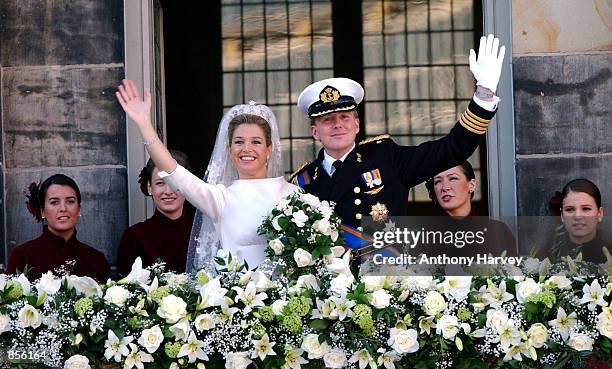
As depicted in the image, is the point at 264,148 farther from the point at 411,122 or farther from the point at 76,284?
the point at 411,122

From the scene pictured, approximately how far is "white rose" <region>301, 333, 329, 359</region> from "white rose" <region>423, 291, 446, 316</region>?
0.41 m

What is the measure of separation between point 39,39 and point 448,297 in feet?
11.0

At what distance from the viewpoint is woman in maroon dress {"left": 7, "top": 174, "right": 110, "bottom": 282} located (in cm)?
627

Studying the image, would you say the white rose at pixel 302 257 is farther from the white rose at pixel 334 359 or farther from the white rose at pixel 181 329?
the white rose at pixel 181 329

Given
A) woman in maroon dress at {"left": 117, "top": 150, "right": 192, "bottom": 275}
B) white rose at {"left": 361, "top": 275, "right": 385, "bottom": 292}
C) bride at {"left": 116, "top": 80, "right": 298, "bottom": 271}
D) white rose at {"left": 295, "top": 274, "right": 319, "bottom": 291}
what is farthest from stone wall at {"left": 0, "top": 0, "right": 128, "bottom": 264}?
white rose at {"left": 361, "top": 275, "right": 385, "bottom": 292}

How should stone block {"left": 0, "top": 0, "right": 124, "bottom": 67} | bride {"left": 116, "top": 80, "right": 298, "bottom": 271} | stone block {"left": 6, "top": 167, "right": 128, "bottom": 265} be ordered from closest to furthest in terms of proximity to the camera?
bride {"left": 116, "top": 80, "right": 298, "bottom": 271} → stone block {"left": 6, "top": 167, "right": 128, "bottom": 265} → stone block {"left": 0, "top": 0, "right": 124, "bottom": 67}

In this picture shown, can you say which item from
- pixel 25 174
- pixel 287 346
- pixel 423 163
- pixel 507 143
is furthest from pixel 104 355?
pixel 507 143

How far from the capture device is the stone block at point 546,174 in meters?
7.19

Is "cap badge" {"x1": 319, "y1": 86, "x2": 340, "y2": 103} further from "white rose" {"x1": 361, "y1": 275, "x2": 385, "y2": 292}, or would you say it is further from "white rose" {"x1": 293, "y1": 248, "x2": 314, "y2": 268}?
"white rose" {"x1": 361, "y1": 275, "x2": 385, "y2": 292}

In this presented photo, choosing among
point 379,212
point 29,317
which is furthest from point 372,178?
point 29,317

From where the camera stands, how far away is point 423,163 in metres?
5.79

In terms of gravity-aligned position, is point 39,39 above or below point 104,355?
above

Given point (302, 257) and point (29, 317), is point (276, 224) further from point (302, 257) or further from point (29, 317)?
point (29, 317)

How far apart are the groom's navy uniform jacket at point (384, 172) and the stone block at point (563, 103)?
153 cm
